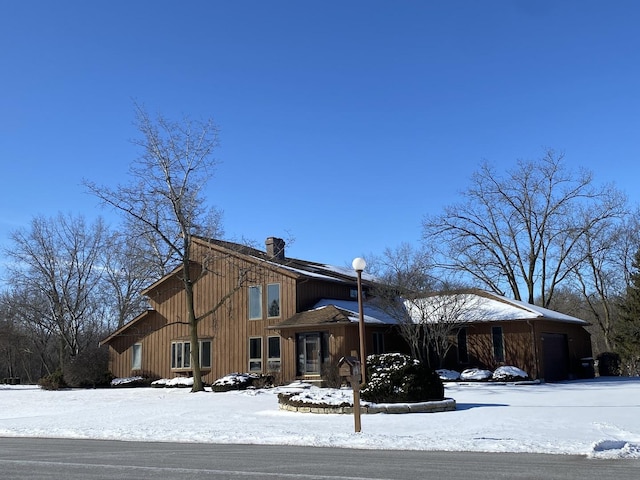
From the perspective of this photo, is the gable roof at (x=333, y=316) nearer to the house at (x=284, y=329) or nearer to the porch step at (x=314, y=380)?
the house at (x=284, y=329)

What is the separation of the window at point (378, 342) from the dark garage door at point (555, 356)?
763cm

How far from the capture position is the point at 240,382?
1104 inches

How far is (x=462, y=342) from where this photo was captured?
100 feet

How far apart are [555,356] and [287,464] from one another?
25.3m

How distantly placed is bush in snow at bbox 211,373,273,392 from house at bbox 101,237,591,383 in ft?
5.58

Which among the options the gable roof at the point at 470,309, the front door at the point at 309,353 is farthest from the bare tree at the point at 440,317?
the front door at the point at 309,353

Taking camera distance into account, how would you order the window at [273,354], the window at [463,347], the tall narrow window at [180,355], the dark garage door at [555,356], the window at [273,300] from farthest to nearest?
the tall narrow window at [180,355] < the window at [273,300] < the window at [273,354] < the window at [463,347] < the dark garage door at [555,356]

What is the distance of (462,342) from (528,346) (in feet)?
10.1

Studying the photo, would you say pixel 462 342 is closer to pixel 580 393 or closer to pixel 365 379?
pixel 580 393

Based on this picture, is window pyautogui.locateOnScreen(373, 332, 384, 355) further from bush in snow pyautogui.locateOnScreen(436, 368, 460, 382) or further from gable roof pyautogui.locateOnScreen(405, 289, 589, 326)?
bush in snow pyautogui.locateOnScreen(436, 368, 460, 382)

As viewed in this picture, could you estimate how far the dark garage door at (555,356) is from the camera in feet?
99.1

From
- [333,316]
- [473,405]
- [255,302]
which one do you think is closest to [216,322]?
[255,302]

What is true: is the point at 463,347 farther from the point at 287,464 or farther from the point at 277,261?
the point at 287,464

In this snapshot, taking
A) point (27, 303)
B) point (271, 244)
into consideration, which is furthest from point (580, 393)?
point (27, 303)
